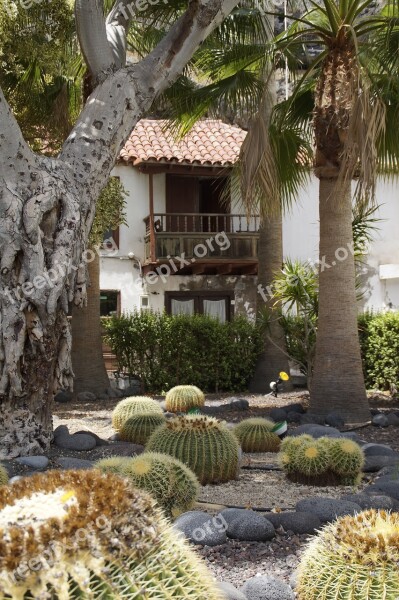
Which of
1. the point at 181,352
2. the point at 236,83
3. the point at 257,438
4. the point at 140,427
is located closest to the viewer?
the point at 257,438

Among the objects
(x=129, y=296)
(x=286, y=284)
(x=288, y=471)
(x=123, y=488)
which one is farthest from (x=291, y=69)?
(x=123, y=488)

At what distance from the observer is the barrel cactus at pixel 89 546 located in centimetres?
182

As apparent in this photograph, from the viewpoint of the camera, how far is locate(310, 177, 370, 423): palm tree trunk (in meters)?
10.9

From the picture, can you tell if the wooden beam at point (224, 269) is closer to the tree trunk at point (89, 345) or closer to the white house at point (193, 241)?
the white house at point (193, 241)

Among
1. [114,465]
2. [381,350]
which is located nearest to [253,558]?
[114,465]

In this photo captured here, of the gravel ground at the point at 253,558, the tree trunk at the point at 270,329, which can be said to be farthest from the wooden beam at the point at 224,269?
the gravel ground at the point at 253,558

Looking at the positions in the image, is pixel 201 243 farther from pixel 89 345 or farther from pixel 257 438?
pixel 257 438

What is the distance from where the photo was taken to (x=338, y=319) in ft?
36.1

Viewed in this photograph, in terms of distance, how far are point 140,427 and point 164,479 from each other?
347cm

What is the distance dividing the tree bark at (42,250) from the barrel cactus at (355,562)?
181 inches

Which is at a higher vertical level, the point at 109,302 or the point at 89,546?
the point at 109,302

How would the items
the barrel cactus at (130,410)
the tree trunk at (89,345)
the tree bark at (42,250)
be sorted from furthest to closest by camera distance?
the tree trunk at (89,345) < the barrel cactus at (130,410) < the tree bark at (42,250)

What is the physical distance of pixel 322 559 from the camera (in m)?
3.05

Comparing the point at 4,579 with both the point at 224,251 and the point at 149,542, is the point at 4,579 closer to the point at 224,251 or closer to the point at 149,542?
the point at 149,542
